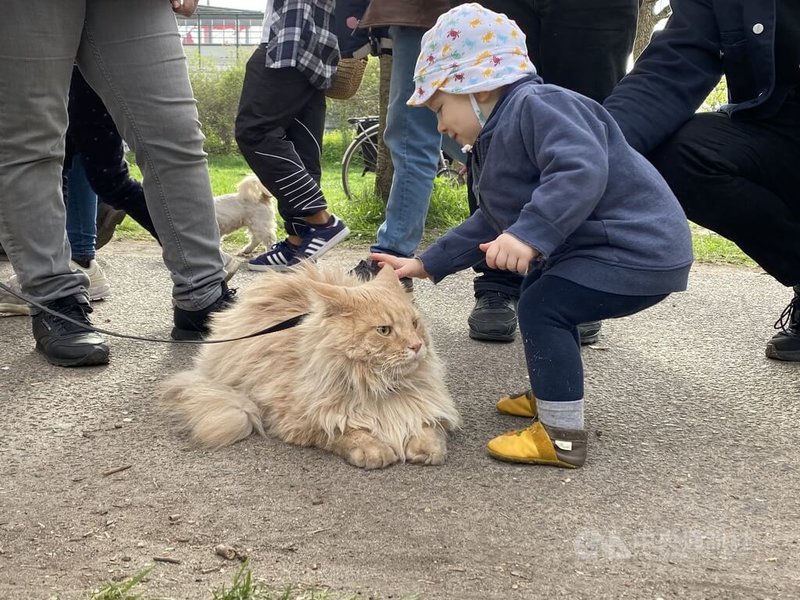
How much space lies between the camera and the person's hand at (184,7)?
3.16 metres

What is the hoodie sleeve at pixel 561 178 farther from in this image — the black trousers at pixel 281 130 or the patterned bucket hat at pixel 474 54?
the black trousers at pixel 281 130

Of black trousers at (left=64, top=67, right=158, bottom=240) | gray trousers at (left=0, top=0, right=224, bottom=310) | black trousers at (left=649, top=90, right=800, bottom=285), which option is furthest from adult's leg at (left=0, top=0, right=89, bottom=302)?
black trousers at (left=649, top=90, right=800, bottom=285)

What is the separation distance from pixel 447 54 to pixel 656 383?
4.93 feet

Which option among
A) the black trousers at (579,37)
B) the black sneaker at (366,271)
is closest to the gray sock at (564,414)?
the black sneaker at (366,271)

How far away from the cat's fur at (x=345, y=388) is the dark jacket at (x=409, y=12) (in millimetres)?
1597

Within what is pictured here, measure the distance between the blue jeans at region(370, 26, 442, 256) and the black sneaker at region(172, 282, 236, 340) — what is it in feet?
2.95

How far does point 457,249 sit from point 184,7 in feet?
5.13

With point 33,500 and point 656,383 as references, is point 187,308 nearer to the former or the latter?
point 33,500

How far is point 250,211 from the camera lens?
5941mm

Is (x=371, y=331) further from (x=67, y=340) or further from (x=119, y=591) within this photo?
(x=67, y=340)

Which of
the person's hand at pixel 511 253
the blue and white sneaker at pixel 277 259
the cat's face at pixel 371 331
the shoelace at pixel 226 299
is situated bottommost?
the blue and white sneaker at pixel 277 259

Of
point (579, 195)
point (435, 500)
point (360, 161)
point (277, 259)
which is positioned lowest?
point (360, 161)

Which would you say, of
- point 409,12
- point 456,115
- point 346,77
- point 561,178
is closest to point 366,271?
point 456,115

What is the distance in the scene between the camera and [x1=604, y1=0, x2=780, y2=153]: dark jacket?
2893 millimetres
